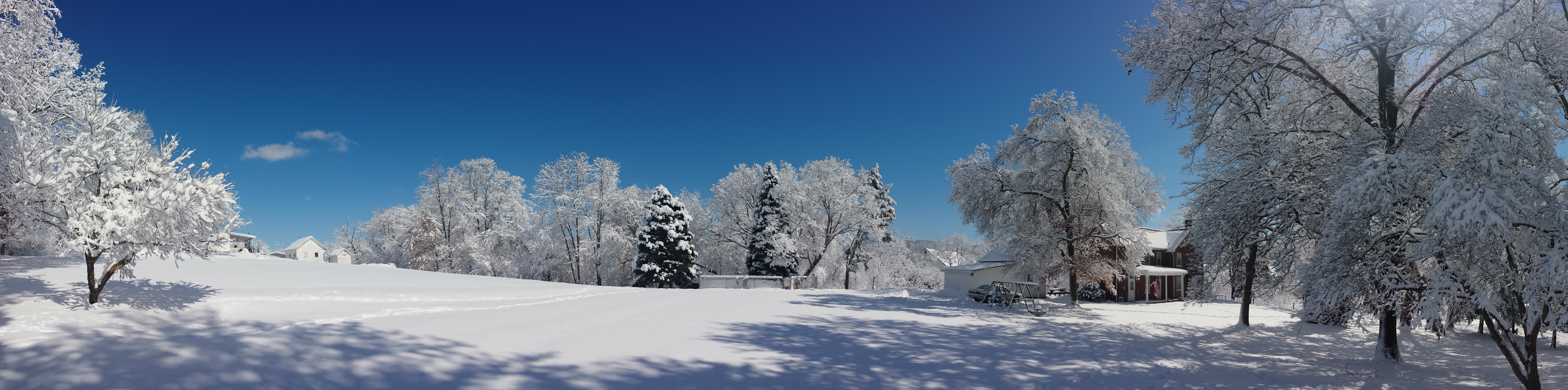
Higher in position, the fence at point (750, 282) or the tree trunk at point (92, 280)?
the tree trunk at point (92, 280)

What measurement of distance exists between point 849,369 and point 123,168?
12.1m

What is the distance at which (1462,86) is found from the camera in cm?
804

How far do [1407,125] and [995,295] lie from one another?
1072 centimetres

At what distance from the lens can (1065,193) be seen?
18.7m

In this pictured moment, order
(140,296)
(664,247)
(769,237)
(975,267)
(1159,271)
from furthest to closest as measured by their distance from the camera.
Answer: (769,237) < (664,247) < (1159,271) < (975,267) < (140,296)

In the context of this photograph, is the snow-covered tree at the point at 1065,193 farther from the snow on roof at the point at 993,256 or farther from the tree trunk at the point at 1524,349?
the tree trunk at the point at 1524,349

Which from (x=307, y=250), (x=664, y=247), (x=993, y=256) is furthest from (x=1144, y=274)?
(x=307, y=250)

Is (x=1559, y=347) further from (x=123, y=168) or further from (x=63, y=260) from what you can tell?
(x=63, y=260)

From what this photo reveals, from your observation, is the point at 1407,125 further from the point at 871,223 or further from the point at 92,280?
the point at 871,223

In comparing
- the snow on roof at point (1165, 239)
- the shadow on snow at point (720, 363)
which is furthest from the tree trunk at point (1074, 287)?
the snow on roof at point (1165, 239)

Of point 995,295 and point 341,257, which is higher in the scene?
point 995,295

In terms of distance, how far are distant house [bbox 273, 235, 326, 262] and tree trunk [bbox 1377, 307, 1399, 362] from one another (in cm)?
9634

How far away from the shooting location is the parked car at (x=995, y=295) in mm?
17719

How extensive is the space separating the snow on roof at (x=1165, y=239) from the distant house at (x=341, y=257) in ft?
210
